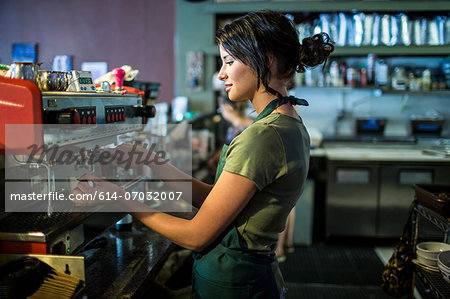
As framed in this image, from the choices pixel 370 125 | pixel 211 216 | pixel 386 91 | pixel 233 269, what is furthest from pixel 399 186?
pixel 211 216

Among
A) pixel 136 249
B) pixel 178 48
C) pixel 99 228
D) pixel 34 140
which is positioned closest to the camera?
pixel 34 140

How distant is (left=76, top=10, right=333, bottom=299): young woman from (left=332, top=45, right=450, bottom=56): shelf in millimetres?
3177

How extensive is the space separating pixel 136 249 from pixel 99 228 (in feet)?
0.83

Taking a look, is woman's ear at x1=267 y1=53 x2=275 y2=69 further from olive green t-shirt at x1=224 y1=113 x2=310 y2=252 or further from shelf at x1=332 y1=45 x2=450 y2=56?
shelf at x1=332 y1=45 x2=450 y2=56

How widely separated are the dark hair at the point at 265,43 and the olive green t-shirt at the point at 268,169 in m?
0.16

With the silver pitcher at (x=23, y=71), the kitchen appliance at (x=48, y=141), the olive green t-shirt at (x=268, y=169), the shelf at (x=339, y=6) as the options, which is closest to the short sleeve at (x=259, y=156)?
the olive green t-shirt at (x=268, y=169)

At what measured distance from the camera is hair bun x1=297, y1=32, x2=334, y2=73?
4.11 feet

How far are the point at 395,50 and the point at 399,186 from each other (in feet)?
4.83

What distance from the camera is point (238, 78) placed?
1.19m

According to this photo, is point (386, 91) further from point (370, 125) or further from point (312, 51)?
point (312, 51)

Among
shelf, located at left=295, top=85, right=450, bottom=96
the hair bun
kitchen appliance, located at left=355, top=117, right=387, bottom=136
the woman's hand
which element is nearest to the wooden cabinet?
shelf, located at left=295, top=85, right=450, bottom=96

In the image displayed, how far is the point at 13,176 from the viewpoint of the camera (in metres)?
1.35

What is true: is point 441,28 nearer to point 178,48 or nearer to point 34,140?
point 178,48

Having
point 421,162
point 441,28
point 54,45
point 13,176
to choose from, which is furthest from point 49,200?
point 54,45
